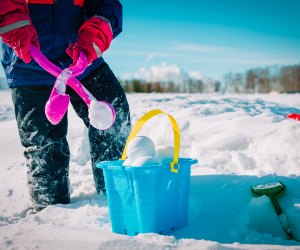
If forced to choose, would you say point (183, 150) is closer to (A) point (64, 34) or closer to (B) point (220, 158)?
(B) point (220, 158)

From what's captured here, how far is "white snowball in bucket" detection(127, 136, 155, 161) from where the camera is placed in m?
1.35

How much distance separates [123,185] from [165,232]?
288mm

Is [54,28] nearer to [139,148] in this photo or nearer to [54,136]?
[54,136]

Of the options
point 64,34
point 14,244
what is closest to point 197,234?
point 14,244

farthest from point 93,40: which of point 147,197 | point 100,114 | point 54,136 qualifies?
point 147,197

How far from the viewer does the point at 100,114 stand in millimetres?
1479

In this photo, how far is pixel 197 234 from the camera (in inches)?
54.8

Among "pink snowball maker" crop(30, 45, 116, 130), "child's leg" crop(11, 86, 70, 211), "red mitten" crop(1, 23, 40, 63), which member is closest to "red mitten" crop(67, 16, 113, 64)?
"pink snowball maker" crop(30, 45, 116, 130)

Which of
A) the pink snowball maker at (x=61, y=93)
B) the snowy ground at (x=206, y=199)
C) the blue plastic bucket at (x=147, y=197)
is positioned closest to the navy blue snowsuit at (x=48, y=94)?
the snowy ground at (x=206, y=199)

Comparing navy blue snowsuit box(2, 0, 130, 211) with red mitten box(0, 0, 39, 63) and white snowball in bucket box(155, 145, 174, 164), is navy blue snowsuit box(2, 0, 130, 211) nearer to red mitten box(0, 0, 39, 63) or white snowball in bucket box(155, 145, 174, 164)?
red mitten box(0, 0, 39, 63)

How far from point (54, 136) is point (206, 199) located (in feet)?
3.26

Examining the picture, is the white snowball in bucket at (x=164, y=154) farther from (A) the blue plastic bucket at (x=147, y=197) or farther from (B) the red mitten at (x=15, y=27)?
(B) the red mitten at (x=15, y=27)

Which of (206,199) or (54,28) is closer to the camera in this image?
(206,199)

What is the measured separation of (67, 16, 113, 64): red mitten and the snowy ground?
855mm
